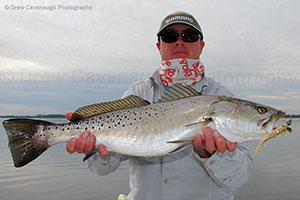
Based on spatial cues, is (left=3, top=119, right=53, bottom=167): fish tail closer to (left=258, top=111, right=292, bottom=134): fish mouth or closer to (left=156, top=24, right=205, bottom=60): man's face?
(left=156, top=24, right=205, bottom=60): man's face

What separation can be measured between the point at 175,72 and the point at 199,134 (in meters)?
1.51

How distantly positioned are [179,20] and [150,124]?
2089 millimetres

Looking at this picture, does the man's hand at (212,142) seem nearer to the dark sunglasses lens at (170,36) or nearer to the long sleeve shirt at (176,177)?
the long sleeve shirt at (176,177)

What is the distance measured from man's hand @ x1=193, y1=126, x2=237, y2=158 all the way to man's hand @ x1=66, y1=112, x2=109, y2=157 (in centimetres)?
124

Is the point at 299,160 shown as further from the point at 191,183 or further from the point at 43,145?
the point at 43,145

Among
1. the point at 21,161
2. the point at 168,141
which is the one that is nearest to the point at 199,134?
the point at 168,141

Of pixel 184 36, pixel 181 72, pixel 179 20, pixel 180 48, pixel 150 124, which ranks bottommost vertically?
pixel 150 124

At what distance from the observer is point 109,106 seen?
364cm

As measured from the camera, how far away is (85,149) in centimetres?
329

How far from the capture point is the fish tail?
3356mm

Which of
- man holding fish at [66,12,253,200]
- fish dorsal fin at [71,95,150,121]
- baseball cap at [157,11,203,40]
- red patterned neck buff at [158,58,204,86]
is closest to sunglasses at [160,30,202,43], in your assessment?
man holding fish at [66,12,253,200]

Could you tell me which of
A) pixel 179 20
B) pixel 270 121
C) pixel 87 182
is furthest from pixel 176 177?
pixel 87 182

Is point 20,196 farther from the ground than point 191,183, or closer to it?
closer to it

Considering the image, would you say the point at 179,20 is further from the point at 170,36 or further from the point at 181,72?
the point at 181,72
